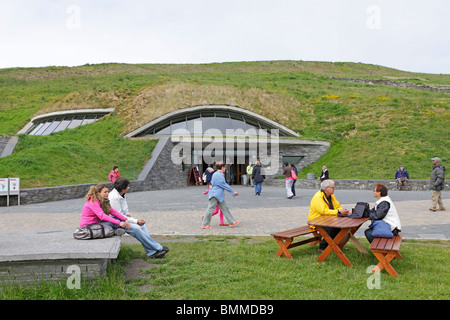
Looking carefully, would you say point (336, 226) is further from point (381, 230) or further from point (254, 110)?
point (254, 110)

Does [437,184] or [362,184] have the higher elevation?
[437,184]

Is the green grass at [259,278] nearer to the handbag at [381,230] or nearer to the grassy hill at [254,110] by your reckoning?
the handbag at [381,230]

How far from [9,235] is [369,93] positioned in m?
38.1

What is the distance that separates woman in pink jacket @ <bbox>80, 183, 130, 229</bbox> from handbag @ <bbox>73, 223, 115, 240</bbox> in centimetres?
22

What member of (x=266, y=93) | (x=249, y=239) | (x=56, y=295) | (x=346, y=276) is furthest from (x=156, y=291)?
(x=266, y=93)

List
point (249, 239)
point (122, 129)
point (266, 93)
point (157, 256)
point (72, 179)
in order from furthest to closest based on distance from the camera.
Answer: point (266, 93)
point (122, 129)
point (72, 179)
point (249, 239)
point (157, 256)

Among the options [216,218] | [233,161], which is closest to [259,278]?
[216,218]

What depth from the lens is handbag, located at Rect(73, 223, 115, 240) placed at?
209 inches

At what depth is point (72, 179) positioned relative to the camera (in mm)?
18156

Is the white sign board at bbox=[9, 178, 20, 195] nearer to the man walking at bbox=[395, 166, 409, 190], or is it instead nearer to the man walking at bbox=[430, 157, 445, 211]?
the man walking at bbox=[430, 157, 445, 211]

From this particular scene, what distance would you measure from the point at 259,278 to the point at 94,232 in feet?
8.17

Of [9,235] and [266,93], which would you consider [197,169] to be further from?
[9,235]

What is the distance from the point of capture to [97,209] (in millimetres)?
5738

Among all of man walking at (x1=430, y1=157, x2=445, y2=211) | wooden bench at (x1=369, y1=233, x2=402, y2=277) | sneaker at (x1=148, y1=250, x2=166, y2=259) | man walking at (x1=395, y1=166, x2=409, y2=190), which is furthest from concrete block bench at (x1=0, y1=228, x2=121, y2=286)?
man walking at (x1=395, y1=166, x2=409, y2=190)
